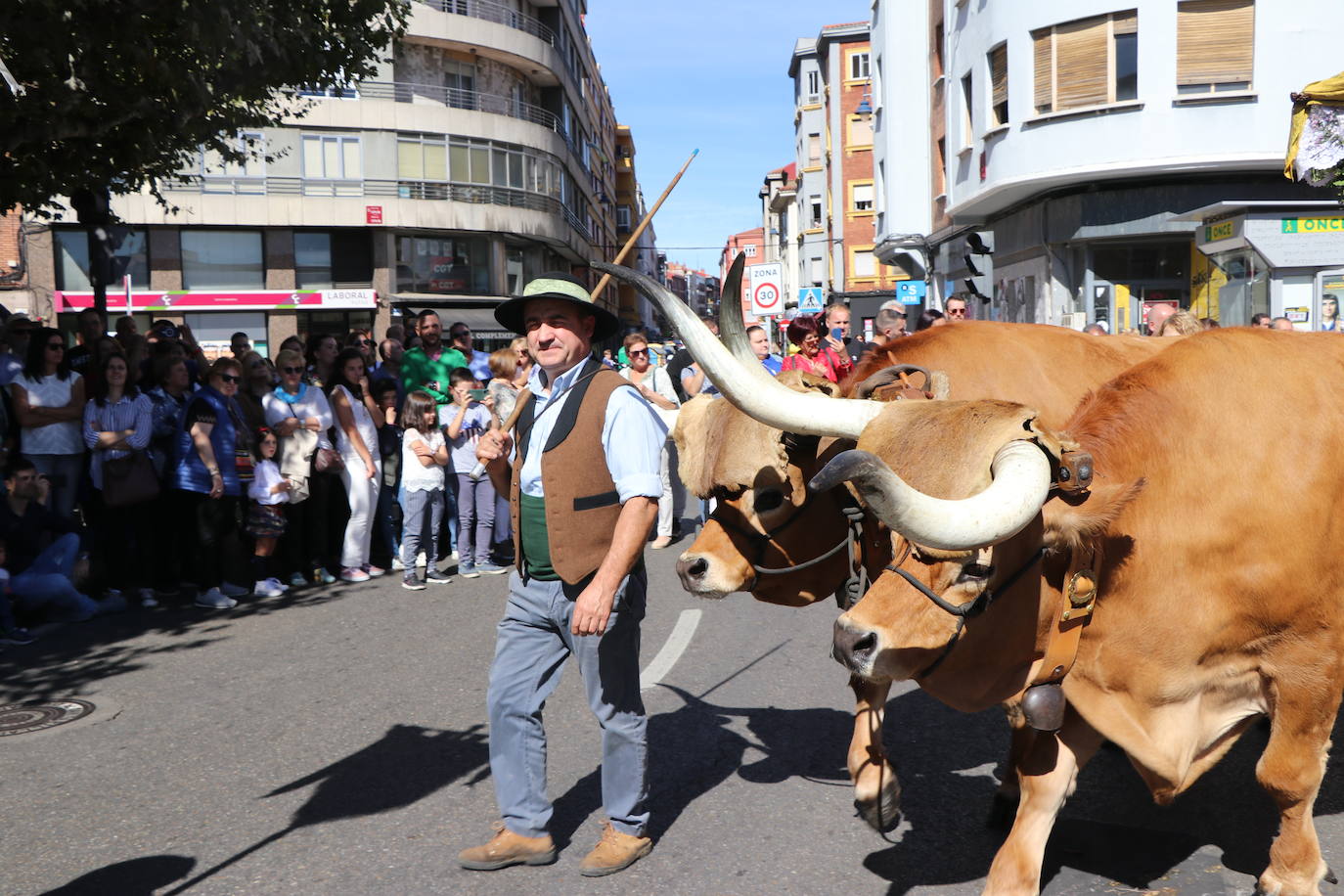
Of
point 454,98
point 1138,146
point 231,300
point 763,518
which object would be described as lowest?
point 763,518

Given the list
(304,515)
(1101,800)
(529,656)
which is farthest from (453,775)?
(304,515)

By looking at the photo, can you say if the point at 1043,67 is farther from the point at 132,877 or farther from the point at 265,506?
the point at 132,877

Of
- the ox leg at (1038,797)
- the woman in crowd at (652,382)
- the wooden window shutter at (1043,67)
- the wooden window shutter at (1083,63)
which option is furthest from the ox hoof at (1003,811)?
the wooden window shutter at (1043,67)

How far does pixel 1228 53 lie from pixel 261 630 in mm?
18782

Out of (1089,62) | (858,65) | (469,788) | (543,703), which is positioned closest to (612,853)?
(543,703)

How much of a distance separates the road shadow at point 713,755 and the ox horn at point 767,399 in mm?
1762

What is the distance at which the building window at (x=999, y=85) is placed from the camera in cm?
2195

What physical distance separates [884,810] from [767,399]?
5.24ft

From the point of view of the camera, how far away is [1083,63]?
20.3m

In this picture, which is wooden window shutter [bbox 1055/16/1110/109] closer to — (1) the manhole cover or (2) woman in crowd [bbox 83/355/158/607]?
(2) woman in crowd [bbox 83/355/158/607]

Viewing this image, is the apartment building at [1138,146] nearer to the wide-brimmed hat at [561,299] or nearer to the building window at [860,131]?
the wide-brimmed hat at [561,299]

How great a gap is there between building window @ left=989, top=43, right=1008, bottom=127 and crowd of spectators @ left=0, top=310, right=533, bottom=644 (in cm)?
1537

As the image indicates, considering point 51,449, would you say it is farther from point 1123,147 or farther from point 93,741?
point 1123,147

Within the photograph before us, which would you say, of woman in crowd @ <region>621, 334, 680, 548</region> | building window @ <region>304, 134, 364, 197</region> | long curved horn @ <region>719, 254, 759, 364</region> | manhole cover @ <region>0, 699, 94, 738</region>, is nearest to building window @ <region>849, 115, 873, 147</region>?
building window @ <region>304, 134, 364, 197</region>
